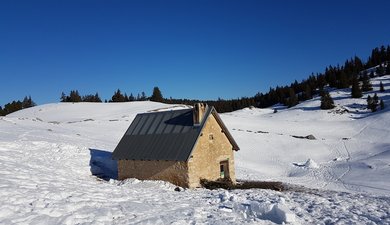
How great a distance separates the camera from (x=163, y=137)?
79.6ft

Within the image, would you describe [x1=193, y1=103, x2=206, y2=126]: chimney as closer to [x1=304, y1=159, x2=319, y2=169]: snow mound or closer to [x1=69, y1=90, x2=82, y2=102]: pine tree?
[x1=304, y1=159, x2=319, y2=169]: snow mound

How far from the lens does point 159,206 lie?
14930 mm

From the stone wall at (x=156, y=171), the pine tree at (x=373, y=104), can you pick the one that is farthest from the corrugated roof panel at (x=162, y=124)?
the pine tree at (x=373, y=104)

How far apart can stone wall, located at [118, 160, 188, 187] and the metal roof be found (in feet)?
1.19

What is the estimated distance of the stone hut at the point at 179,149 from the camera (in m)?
22.4

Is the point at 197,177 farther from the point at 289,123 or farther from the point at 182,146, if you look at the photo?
the point at 289,123

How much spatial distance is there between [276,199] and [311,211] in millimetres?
2241

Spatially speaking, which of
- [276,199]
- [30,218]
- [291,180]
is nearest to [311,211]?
[276,199]

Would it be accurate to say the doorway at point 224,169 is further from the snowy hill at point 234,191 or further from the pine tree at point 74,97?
the pine tree at point 74,97

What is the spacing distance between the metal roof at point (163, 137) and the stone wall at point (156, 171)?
1.19 feet

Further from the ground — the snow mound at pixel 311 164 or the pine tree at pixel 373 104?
the pine tree at pixel 373 104

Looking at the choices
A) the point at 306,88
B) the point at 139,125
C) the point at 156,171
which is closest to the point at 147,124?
the point at 139,125

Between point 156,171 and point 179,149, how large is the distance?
2.28m

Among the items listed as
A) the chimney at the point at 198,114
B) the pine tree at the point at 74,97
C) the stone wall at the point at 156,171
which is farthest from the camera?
the pine tree at the point at 74,97
